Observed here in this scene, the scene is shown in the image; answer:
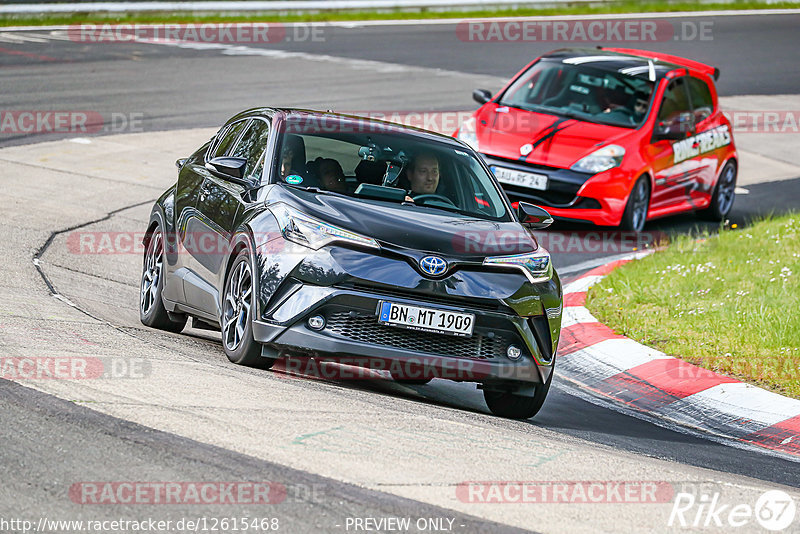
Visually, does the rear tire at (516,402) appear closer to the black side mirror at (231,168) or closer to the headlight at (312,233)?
the headlight at (312,233)

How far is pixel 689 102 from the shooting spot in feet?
50.2

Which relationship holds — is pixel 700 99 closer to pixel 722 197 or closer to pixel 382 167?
pixel 722 197

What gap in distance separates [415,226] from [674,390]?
2534mm

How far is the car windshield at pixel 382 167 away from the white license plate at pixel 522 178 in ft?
17.0

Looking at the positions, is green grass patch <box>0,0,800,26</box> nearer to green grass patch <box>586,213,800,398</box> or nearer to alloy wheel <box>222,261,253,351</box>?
green grass patch <box>586,213,800,398</box>

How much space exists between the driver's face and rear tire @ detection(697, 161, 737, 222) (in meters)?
8.42

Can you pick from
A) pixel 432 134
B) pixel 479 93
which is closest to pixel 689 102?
pixel 479 93

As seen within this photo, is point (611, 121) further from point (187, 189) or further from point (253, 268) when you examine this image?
point (253, 268)

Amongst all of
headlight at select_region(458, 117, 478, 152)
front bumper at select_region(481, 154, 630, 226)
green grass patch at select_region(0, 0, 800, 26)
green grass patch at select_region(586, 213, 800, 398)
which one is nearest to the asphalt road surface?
front bumper at select_region(481, 154, 630, 226)

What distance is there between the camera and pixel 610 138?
13891mm

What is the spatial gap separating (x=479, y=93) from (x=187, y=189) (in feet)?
23.4

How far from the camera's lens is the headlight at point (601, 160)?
13.5 meters


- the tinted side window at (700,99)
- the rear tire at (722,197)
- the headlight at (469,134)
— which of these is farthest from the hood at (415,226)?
the rear tire at (722,197)

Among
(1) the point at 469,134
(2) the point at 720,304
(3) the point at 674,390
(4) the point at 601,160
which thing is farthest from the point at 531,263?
(1) the point at 469,134
